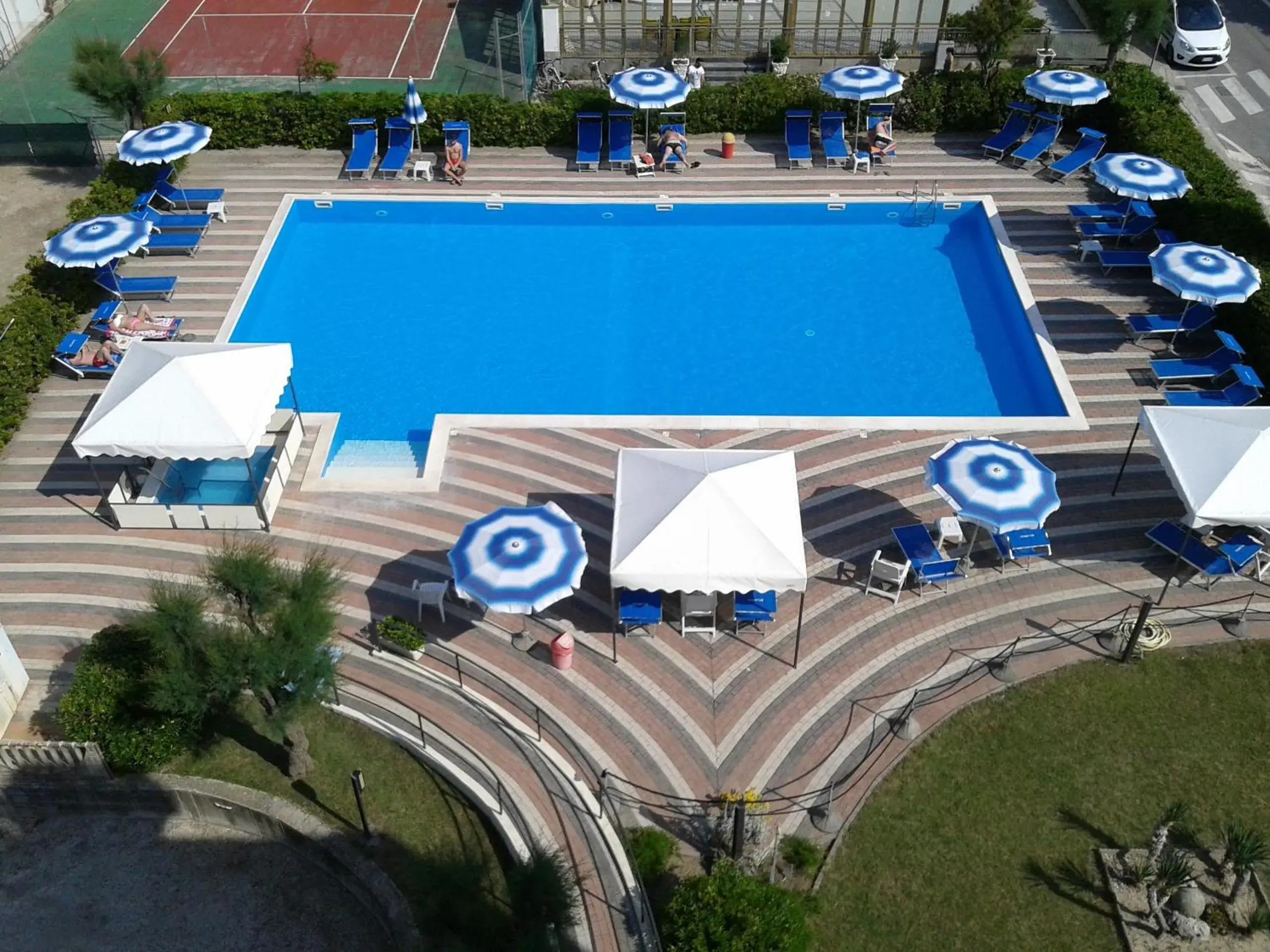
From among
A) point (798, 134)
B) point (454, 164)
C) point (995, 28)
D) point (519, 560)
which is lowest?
point (454, 164)

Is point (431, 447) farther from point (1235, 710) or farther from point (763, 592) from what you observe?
point (1235, 710)

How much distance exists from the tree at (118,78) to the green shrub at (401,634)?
17395 mm

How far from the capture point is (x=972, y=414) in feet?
76.0

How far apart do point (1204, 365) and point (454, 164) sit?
18.2m

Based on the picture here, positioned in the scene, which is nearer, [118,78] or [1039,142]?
[118,78]

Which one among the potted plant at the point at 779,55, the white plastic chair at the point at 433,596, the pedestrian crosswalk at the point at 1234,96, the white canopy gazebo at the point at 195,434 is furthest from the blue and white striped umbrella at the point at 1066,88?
the white plastic chair at the point at 433,596

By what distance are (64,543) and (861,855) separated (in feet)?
47.4

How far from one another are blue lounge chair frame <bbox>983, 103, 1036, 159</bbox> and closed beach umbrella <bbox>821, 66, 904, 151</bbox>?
2.89m

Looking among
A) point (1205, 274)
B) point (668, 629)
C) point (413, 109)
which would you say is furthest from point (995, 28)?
point (668, 629)

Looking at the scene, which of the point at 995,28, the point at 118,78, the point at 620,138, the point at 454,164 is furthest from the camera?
the point at 620,138

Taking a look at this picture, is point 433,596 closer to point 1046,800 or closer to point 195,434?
point 195,434

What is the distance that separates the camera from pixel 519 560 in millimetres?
17266

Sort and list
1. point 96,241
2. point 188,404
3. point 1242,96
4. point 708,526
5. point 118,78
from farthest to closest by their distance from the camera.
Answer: point 1242,96 < point 118,78 < point 96,241 < point 188,404 < point 708,526

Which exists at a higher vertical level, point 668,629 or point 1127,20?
point 1127,20
